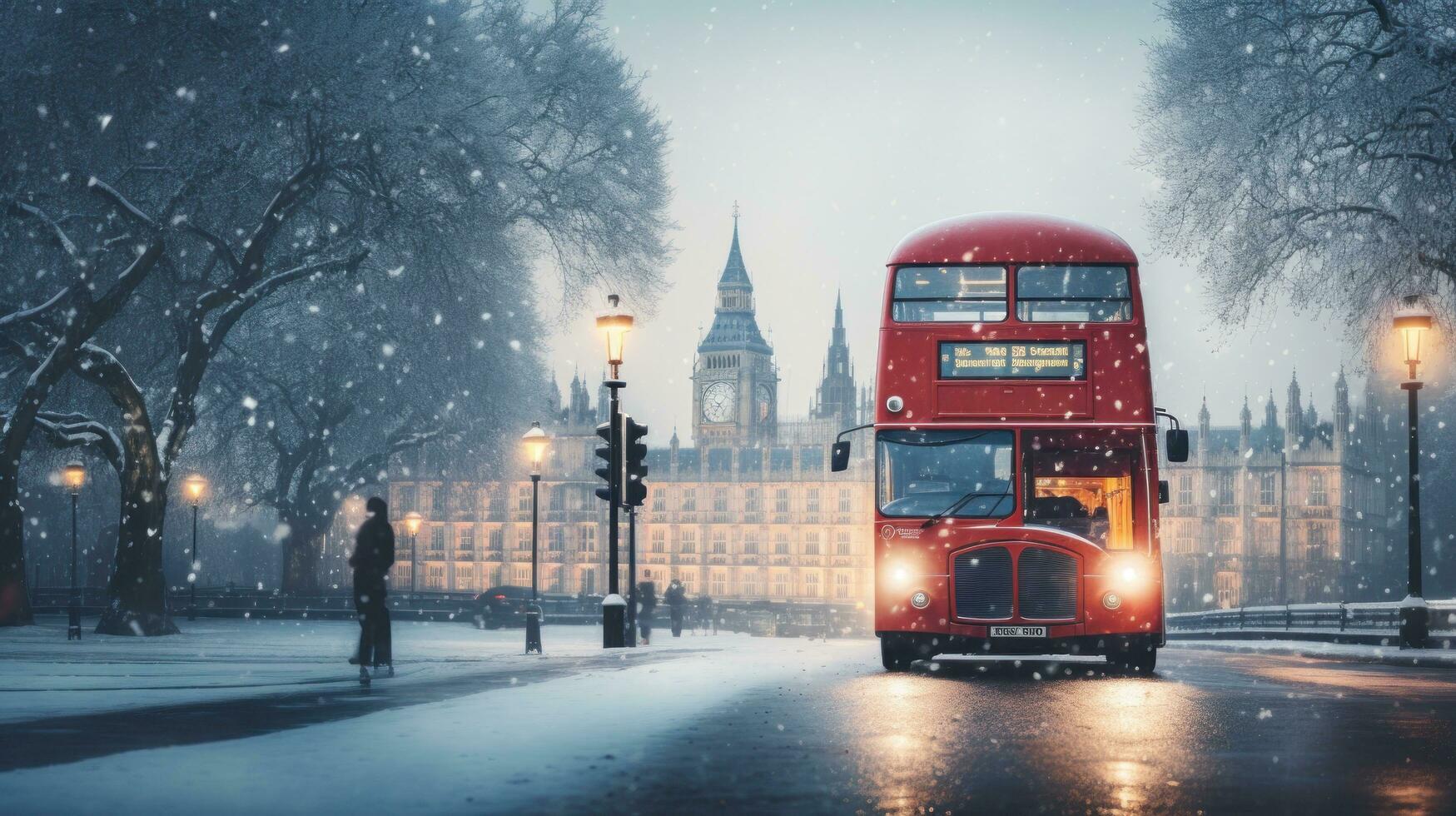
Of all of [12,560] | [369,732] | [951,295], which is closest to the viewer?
[369,732]

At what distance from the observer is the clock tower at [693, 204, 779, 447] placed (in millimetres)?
119062

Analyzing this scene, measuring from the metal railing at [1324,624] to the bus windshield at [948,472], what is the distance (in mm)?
11531

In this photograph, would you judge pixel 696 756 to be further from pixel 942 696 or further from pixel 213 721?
pixel 942 696

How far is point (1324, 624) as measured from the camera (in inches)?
1519

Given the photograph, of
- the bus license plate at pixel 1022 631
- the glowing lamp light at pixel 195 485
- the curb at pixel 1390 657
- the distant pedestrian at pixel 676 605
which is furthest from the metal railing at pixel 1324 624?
the glowing lamp light at pixel 195 485

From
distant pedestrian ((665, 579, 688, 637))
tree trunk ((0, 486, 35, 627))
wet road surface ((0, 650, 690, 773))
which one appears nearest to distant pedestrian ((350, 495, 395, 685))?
wet road surface ((0, 650, 690, 773))

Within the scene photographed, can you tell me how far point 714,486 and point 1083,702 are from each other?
304 ft

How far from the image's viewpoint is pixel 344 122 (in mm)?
20891

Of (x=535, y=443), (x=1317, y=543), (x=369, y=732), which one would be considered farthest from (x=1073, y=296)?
(x=1317, y=543)

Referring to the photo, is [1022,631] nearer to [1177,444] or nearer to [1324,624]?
[1177,444]

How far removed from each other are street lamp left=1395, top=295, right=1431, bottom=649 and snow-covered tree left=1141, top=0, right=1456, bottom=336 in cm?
108

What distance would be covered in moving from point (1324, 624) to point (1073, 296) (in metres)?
27.9

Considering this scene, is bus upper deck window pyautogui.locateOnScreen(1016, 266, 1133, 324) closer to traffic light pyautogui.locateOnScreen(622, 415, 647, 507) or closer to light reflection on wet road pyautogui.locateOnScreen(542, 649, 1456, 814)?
light reflection on wet road pyautogui.locateOnScreen(542, 649, 1456, 814)

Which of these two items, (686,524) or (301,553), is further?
(686,524)
